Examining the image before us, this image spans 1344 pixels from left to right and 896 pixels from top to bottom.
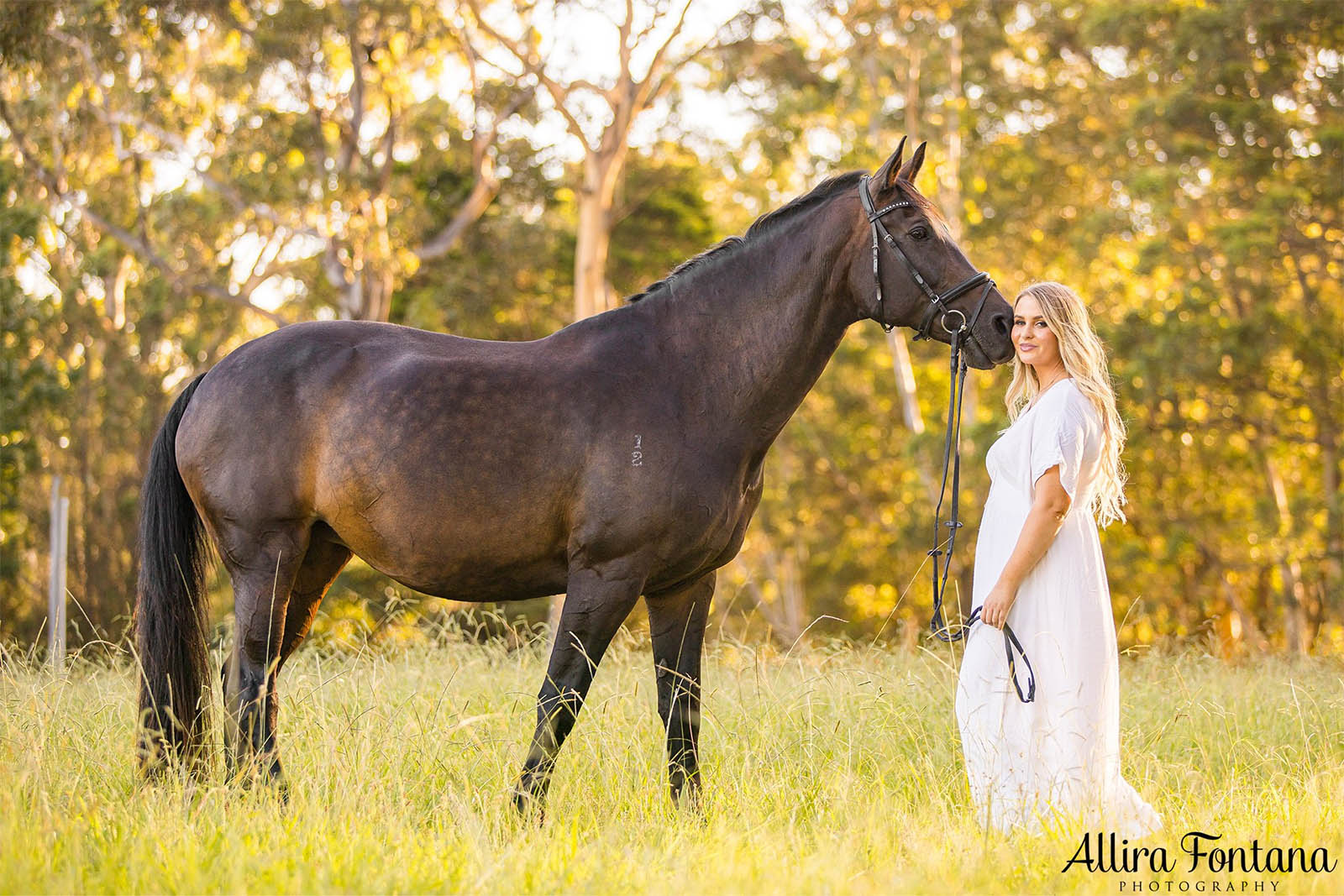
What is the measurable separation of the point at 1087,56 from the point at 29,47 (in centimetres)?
1770

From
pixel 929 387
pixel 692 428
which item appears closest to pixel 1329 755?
pixel 692 428

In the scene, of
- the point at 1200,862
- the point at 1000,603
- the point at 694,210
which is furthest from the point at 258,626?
the point at 694,210

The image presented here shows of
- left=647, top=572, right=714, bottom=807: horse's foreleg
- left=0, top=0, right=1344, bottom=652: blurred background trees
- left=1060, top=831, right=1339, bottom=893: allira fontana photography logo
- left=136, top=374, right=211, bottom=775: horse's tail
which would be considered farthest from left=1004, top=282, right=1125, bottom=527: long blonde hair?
left=0, top=0, right=1344, bottom=652: blurred background trees

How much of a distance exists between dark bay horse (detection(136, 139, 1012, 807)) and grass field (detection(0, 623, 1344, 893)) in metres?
0.30

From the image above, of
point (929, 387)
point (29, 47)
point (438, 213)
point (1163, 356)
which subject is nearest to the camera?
point (29, 47)

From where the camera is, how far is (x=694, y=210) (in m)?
23.2

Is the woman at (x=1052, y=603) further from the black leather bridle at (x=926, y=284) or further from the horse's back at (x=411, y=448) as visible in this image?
the horse's back at (x=411, y=448)

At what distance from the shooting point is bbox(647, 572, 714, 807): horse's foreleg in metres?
4.39

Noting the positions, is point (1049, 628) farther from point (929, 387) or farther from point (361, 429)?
point (929, 387)

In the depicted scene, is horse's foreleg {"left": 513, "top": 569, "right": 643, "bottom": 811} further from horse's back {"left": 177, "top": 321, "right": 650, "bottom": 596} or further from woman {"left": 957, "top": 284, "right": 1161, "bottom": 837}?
woman {"left": 957, "top": 284, "right": 1161, "bottom": 837}

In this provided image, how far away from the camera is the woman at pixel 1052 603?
3.80 metres

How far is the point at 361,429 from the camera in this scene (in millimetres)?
4137

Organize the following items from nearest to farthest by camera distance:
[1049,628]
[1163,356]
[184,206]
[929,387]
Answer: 1. [1049,628]
2. [1163,356]
3. [184,206]
4. [929,387]

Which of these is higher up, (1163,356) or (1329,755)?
(1163,356)
